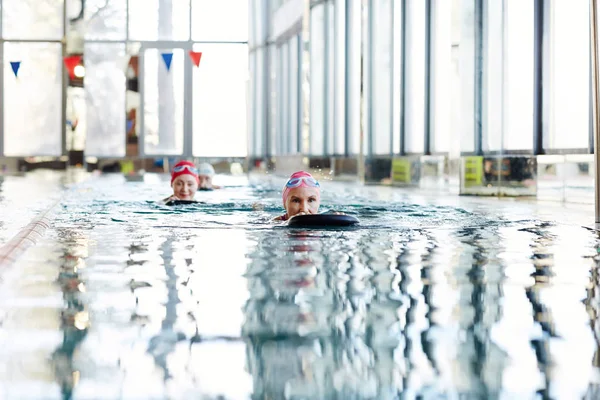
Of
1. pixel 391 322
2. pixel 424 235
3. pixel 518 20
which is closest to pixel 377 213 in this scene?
pixel 424 235

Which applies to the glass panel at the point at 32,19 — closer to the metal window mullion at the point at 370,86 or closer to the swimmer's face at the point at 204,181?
the metal window mullion at the point at 370,86

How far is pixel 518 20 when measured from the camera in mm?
9641

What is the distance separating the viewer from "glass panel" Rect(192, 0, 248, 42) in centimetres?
2328

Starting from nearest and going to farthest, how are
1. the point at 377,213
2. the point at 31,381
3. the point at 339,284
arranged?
the point at 31,381 → the point at 339,284 → the point at 377,213

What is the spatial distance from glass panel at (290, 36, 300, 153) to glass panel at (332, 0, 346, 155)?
14.5 ft

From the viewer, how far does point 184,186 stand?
8.83 metres

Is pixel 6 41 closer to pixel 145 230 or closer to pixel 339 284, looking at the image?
pixel 145 230

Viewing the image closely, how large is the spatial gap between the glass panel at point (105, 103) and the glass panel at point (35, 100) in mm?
769

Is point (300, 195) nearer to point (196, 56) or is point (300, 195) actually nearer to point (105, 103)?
point (196, 56)

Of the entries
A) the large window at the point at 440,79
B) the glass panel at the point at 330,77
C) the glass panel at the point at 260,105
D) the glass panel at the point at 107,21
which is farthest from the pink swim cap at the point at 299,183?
the glass panel at the point at 260,105

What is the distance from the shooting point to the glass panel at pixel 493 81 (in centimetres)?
1009

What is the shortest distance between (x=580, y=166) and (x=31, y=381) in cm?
758

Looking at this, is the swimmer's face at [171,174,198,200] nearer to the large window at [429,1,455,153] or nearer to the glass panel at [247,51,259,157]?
the large window at [429,1,455,153]

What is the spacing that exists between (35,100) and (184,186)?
51.6ft
